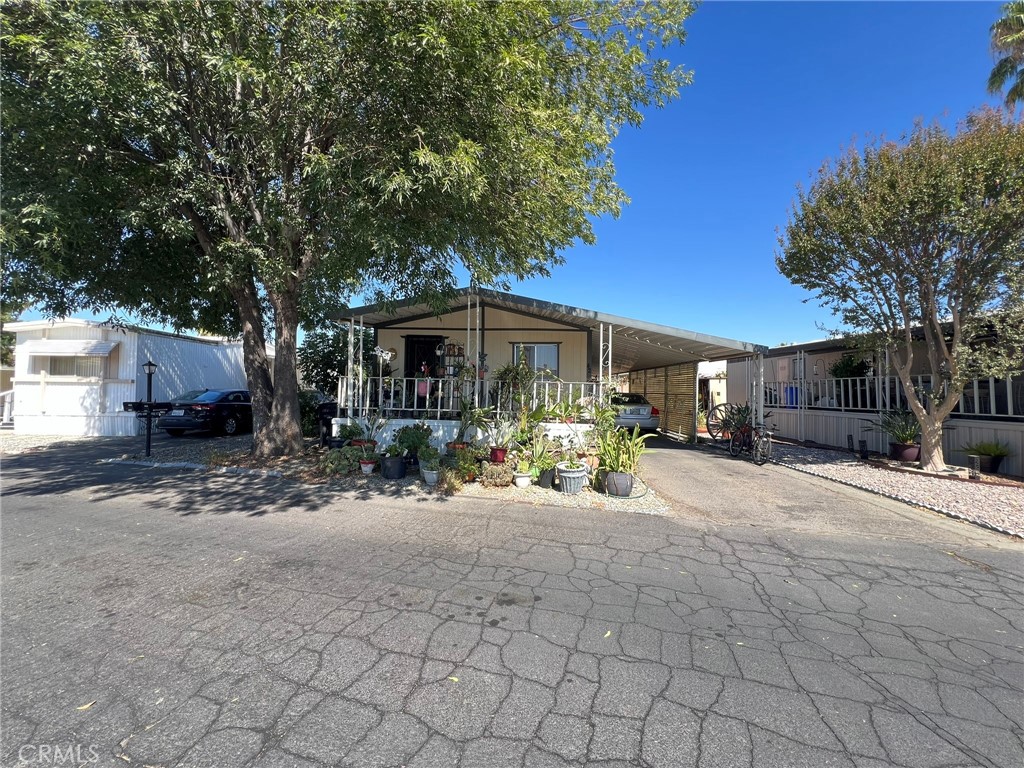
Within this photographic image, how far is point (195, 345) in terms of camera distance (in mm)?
17406

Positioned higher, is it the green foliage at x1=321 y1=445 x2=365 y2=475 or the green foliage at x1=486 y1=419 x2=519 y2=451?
the green foliage at x1=486 y1=419 x2=519 y2=451

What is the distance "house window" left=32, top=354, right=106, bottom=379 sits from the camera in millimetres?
15211

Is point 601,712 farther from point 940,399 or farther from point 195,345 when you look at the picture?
point 195,345

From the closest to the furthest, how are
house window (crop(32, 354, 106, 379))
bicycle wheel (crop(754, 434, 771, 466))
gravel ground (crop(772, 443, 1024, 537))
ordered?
gravel ground (crop(772, 443, 1024, 537))
bicycle wheel (crop(754, 434, 771, 466))
house window (crop(32, 354, 106, 379))

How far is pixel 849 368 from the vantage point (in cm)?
1312

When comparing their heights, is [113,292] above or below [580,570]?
above

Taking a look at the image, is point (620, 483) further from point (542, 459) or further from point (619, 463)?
point (542, 459)

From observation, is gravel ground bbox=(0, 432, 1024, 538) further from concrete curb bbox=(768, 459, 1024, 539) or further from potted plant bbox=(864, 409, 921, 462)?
potted plant bbox=(864, 409, 921, 462)

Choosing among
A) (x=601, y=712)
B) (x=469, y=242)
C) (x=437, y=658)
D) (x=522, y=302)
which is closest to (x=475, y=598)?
(x=437, y=658)

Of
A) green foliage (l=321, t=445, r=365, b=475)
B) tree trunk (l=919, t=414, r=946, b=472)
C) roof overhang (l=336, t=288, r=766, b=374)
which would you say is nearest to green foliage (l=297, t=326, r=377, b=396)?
roof overhang (l=336, t=288, r=766, b=374)

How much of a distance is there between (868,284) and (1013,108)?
41.9 feet

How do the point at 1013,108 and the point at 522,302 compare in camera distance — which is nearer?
the point at 522,302

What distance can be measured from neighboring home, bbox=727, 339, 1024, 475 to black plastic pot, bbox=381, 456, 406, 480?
9.42 m

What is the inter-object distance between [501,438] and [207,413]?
35.1ft
